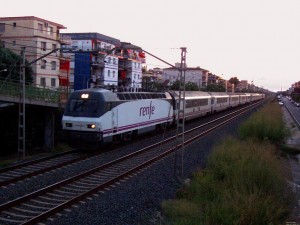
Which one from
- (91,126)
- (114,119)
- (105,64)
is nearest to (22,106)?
(91,126)

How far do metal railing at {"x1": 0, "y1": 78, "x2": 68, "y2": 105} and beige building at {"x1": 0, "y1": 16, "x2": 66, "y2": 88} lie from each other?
2475cm

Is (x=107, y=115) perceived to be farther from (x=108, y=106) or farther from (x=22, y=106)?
(x=22, y=106)

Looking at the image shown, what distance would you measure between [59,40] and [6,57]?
16.0m

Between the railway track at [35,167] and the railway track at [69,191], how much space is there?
5.76 ft

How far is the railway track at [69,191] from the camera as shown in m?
9.87

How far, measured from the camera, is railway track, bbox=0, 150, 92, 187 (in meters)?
13.7

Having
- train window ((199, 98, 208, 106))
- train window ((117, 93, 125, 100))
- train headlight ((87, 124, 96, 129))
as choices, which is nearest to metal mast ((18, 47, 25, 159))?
train headlight ((87, 124, 96, 129))

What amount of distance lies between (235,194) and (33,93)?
13.7 m

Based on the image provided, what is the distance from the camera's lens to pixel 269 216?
8.47 m

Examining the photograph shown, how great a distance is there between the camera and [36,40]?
46250 millimetres

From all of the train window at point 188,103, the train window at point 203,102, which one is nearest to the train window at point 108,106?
the train window at point 188,103

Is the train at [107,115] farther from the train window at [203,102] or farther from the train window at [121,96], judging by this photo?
the train window at [203,102]

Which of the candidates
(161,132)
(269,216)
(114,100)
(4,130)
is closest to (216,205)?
(269,216)

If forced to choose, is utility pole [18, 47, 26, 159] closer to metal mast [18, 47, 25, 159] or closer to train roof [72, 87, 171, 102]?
metal mast [18, 47, 25, 159]
